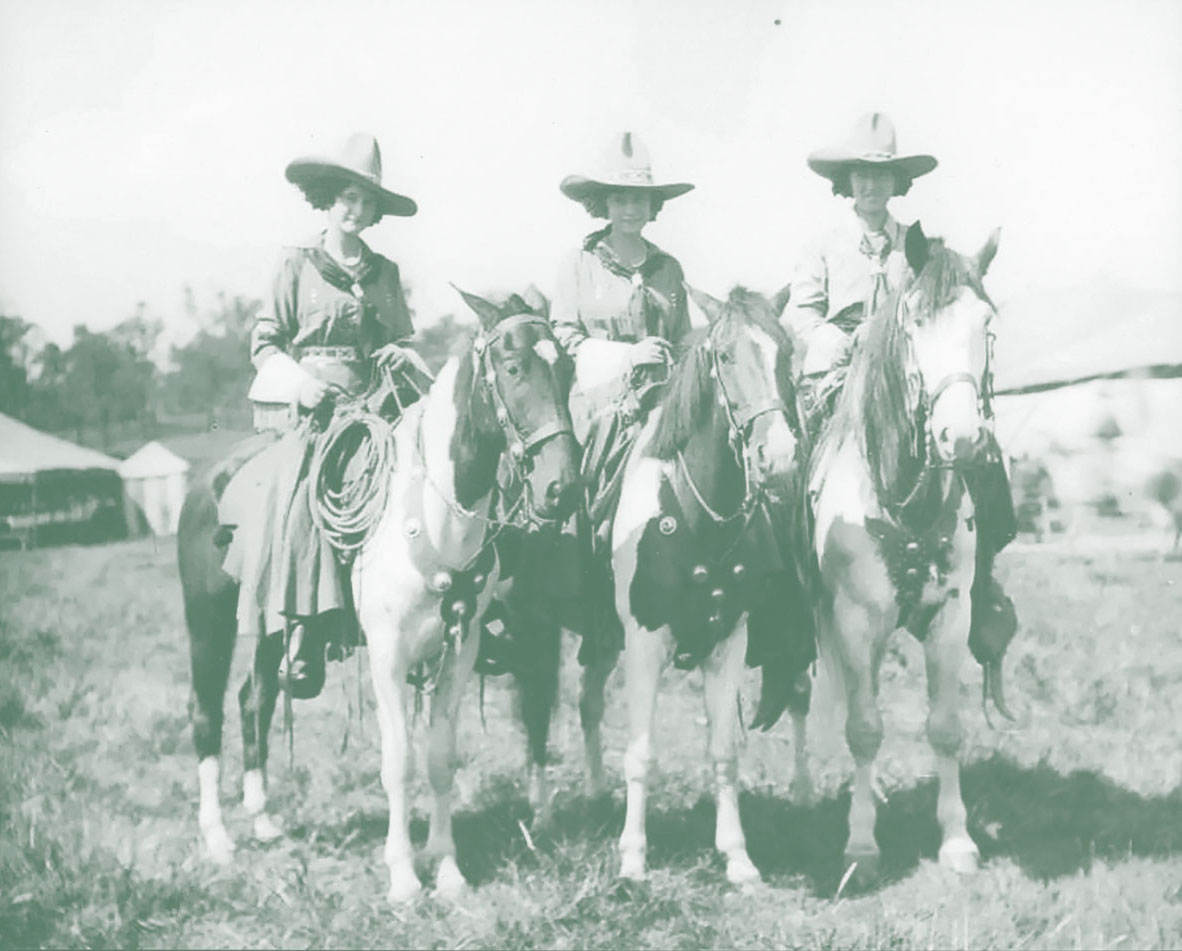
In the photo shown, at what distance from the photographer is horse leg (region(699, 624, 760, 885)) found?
5.07m

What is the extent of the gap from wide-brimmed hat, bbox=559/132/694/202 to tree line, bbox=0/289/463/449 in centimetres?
99

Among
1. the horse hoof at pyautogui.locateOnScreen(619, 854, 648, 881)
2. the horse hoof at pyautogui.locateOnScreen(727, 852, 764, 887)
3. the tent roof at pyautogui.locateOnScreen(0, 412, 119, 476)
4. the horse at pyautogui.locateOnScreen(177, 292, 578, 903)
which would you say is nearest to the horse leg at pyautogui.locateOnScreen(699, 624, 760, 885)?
the horse hoof at pyautogui.locateOnScreen(727, 852, 764, 887)

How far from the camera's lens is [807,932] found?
15.3 ft

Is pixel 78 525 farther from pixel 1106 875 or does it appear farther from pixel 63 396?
pixel 1106 875

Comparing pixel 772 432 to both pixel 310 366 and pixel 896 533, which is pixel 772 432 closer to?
pixel 896 533

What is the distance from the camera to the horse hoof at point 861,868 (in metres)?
5.08

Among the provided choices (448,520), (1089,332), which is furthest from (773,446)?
(1089,332)

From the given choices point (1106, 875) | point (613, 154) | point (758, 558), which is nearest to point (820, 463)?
point (758, 558)

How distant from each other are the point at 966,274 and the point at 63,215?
4067 mm

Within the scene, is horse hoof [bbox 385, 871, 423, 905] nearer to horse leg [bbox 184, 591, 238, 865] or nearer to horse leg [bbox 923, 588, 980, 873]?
horse leg [bbox 184, 591, 238, 865]

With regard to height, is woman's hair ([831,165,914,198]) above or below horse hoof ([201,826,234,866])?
above

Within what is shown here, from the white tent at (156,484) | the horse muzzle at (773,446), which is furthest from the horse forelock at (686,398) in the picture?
the white tent at (156,484)

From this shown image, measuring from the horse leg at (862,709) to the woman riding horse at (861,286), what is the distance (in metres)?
0.70

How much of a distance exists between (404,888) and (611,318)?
8.89 ft
